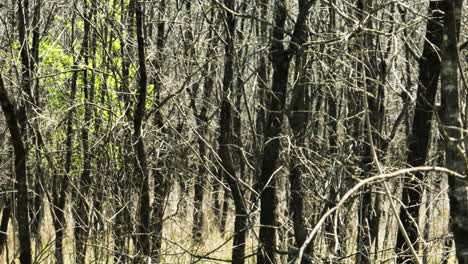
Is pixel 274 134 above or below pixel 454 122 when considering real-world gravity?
below

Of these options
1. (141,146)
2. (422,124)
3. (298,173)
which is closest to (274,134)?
(298,173)

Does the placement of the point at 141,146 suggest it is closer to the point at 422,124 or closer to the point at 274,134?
the point at 274,134

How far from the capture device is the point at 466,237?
387cm

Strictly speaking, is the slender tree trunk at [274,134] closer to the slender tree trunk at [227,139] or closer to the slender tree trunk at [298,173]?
the slender tree trunk at [298,173]

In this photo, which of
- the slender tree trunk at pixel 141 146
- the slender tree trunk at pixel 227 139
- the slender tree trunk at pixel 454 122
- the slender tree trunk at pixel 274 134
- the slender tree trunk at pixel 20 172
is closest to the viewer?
the slender tree trunk at pixel 454 122

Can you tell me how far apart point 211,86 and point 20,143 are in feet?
26.7

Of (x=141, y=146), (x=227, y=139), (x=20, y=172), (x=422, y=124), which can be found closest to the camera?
(x=20, y=172)

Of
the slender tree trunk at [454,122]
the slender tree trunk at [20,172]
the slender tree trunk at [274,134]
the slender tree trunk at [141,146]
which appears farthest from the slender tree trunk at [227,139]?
the slender tree trunk at [454,122]

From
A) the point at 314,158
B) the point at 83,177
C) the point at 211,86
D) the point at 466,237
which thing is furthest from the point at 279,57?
the point at 211,86

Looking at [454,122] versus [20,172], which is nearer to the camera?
[454,122]

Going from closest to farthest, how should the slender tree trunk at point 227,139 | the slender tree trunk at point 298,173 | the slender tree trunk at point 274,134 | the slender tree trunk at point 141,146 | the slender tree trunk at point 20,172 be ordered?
1. the slender tree trunk at point 298,173
2. the slender tree trunk at point 20,172
3. the slender tree trunk at point 274,134
4. the slender tree trunk at point 141,146
5. the slender tree trunk at point 227,139

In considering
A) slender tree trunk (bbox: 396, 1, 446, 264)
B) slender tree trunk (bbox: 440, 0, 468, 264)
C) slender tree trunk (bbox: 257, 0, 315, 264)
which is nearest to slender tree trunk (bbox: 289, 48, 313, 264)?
slender tree trunk (bbox: 257, 0, 315, 264)

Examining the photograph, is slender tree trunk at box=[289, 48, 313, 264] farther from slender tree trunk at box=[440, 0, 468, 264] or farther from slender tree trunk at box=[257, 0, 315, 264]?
slender tree trunk at box=[440, 0, 468, 264]

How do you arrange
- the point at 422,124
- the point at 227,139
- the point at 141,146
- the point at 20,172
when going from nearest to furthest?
the point at 20,172 → the point at 141,146 → the point at 422,124 → the point at 227,139
